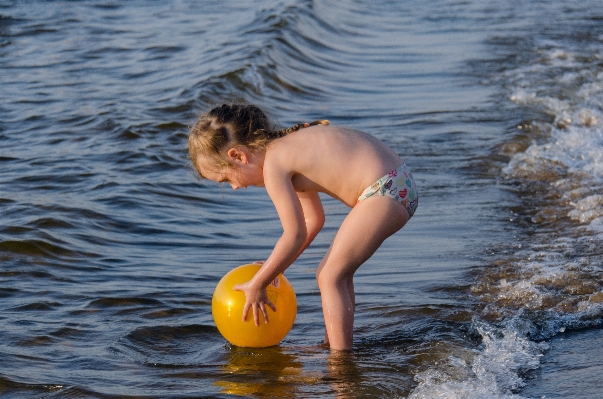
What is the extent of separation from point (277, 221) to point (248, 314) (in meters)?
2.45

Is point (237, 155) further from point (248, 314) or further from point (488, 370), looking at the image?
point (488, 370)

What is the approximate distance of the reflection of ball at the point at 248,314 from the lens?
13.9 feet

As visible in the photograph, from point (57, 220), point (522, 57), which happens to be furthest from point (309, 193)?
point (522, 57)

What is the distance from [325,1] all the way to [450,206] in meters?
11.7

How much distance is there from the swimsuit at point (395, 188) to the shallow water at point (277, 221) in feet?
2.39

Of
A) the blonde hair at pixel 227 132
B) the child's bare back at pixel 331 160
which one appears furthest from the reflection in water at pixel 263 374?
the blonde hair at pixel 227 132

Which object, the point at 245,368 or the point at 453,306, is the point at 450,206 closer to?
the point at 453,306

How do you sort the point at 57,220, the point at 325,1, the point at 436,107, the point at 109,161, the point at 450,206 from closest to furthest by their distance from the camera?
the point at 57,220 → the point at 450,206 → the point at 109,161 → the point at 436,107 → the point at 325,1

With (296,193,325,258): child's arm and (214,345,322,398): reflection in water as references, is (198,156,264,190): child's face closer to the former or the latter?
(296,193,325,258): child's arm

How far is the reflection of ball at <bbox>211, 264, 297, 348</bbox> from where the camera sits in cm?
424

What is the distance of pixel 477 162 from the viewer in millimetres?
8156

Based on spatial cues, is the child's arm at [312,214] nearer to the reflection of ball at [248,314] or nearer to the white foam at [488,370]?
the reflection of ball at [248,314]

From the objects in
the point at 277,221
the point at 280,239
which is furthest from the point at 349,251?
the point at 277,221

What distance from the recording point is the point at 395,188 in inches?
166
